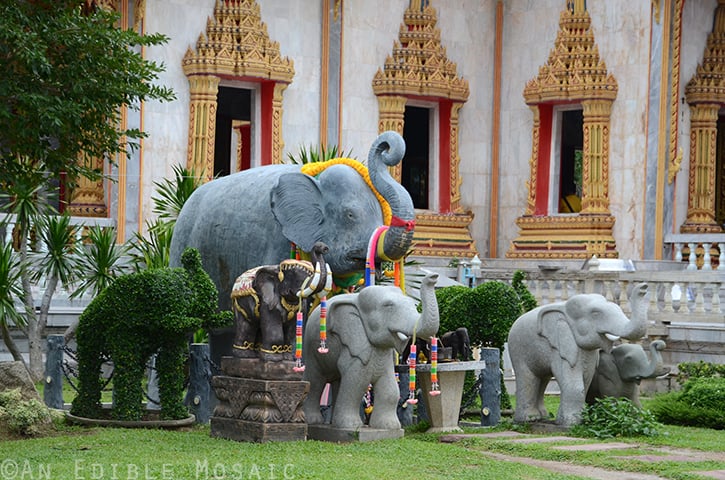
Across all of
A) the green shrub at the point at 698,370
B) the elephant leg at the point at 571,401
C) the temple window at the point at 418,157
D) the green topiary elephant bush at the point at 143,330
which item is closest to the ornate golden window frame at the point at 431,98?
the temple window at the point at 418,157

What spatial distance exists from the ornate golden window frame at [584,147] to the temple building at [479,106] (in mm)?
23

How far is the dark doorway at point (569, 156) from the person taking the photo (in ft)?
74.8

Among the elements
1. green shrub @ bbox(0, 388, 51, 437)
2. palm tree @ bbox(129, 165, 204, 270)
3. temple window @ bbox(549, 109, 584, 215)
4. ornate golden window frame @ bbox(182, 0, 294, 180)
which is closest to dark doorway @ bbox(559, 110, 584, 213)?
temple window @ bbox(549, 109, 584, 215)

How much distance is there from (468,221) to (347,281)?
32.7 ft

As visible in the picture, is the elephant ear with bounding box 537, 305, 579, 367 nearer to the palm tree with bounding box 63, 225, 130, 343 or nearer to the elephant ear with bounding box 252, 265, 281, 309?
the elephant ear with bounding box 252, 265, 281, 309

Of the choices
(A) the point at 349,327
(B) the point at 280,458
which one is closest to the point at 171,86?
(A) the point at 349,327

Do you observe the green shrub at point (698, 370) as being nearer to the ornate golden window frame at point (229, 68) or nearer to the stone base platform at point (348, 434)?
the stone base platform at point (348, 434)

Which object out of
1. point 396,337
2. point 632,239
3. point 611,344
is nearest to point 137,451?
point 396,337

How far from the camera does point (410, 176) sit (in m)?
23.0

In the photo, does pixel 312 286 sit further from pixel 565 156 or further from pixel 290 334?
pixel 565 156

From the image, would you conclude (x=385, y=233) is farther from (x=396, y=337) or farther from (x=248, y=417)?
(x=248, y=417)

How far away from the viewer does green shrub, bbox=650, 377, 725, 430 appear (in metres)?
12.9

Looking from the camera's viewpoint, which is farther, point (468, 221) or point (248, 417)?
point (468, 221)

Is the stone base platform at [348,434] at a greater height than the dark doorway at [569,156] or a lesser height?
lesser
